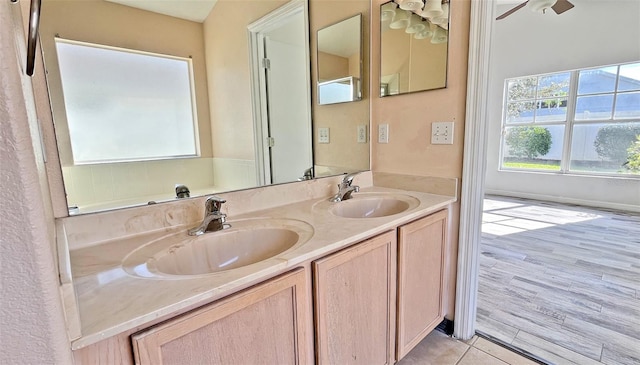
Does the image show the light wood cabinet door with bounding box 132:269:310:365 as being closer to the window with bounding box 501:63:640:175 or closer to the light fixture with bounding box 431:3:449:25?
the light fixture with bounding box 431:3:449:25

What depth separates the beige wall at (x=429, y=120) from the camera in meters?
1.37

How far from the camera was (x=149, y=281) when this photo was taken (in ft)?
2.18

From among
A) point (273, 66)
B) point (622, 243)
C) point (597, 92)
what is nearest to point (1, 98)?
point (273, 66)

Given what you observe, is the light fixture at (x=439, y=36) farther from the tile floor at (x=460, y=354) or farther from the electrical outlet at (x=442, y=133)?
the tile floor at (x=460, y=354)

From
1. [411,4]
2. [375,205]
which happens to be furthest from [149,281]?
[411,4]

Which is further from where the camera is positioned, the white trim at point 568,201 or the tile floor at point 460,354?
the white trim at point 568,201

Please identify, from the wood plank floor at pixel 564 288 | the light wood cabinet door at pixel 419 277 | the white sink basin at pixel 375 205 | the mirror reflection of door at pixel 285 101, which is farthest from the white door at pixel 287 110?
the wood plank floor at pixel 564 288

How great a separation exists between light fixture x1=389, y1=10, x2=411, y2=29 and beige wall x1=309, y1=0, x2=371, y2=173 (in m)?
0.16

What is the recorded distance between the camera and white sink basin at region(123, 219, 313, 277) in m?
0.83

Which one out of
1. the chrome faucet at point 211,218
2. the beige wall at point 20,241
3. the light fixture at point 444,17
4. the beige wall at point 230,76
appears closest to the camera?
the beige wall at point 20,241

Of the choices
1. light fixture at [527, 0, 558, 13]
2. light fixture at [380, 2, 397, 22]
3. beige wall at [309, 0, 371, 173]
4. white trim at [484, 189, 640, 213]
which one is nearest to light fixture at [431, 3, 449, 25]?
light fixture at [380, 2, 397, 22]

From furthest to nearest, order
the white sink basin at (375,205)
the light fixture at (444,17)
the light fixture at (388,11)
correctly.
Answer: the light fixture at (388,11)
the white sink basin at (375,205)
the light fixture at (444,17)

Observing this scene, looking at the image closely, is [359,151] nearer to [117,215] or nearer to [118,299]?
[117,215]

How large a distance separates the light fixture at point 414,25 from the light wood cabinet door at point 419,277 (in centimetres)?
97
